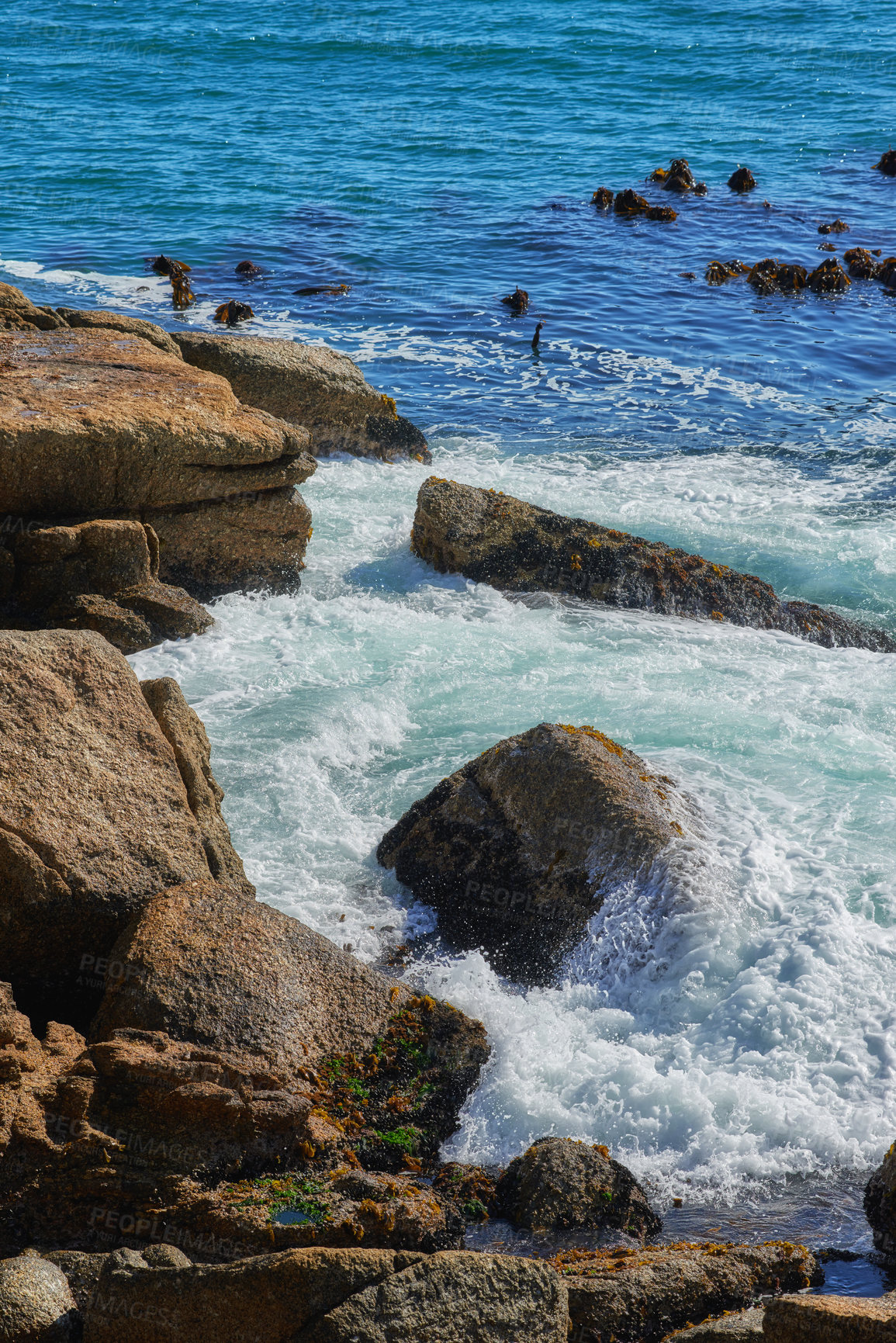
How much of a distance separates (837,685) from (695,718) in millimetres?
1591

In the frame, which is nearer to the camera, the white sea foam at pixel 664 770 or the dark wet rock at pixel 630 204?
the white sea foam at pixel 664 770

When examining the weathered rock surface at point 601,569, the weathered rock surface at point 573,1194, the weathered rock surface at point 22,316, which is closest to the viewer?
the weathered rock surface at point 573,1194

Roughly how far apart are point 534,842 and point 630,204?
24.2 m

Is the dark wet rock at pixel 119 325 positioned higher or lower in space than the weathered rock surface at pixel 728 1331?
higher

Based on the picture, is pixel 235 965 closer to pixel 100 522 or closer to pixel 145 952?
pixel 145 952

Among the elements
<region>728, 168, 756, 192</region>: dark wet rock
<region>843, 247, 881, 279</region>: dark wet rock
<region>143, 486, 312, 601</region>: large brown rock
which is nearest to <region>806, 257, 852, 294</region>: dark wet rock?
<region>843, 247, 881, 279</region>: dark wet rock

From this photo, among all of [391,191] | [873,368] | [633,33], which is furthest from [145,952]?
[633,33]

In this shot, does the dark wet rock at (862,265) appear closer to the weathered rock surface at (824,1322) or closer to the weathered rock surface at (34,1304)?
the weathered rock surface at (824,1322)

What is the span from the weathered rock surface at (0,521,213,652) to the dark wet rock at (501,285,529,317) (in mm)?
13572

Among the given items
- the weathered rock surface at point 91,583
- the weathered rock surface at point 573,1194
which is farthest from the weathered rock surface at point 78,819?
the weathered rock surface at point 91,583

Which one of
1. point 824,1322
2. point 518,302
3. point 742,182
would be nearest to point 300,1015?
point 824,1322

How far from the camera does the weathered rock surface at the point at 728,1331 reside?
12.9 ft

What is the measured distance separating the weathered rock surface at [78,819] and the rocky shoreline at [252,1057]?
13 mm

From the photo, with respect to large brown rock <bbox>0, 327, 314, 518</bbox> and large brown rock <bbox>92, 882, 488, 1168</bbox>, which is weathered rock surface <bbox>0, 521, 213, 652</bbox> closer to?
large brown rock <bbox>0, 327, 314, 518</bbox>
